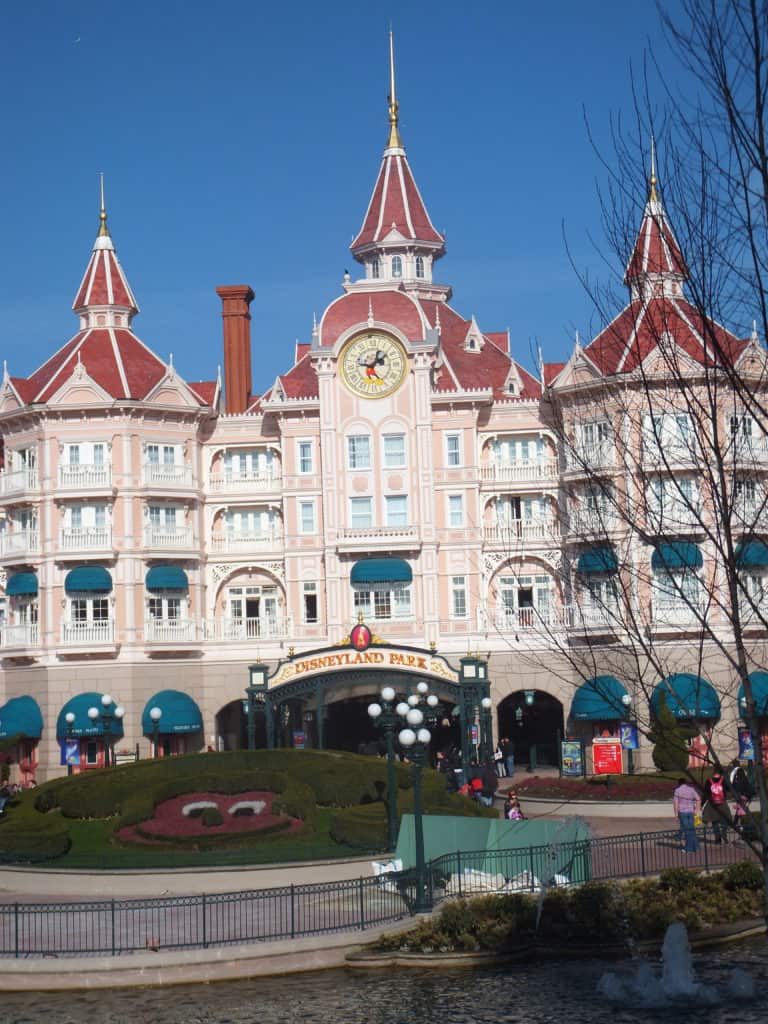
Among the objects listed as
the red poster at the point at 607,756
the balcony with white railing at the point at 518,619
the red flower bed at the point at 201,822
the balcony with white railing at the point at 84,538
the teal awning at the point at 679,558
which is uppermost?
the balcony with white railing at the point at 84,538

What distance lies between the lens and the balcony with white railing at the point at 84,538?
63703 mm

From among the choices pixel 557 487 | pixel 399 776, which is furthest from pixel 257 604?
pixel 399 776

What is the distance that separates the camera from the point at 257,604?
6694 cm

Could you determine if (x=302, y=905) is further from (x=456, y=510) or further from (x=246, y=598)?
(x=246, y=598)

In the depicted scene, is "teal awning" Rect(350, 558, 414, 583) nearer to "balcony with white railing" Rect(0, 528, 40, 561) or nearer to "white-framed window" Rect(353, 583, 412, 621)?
"white-framed window" Rect(353, 583, 412, 621)

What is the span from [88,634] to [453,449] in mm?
16235

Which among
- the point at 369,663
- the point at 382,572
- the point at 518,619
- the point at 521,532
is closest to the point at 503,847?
the point at 369,663

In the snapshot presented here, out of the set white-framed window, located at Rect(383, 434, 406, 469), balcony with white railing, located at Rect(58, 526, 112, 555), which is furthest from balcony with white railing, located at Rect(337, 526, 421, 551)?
balcony with white railing, located at Rect(58, 526, 112, 555)

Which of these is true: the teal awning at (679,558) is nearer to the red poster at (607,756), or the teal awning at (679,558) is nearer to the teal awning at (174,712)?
the red poster at (607,756)

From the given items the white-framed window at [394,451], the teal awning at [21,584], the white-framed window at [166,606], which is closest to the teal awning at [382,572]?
the white-framed window at [394,451]

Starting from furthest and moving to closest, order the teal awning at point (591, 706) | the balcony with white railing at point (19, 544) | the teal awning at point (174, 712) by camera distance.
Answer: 1. the balcony with white railing at point (19, 544)
2. the teal awning at point (174, 712)
3. the teal awning at point (591, 706)

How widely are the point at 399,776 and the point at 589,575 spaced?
18.4 meters

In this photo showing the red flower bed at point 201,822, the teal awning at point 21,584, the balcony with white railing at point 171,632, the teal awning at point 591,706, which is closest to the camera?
the red flower bed at point 201,822

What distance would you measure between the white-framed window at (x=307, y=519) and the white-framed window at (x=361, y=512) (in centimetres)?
174
